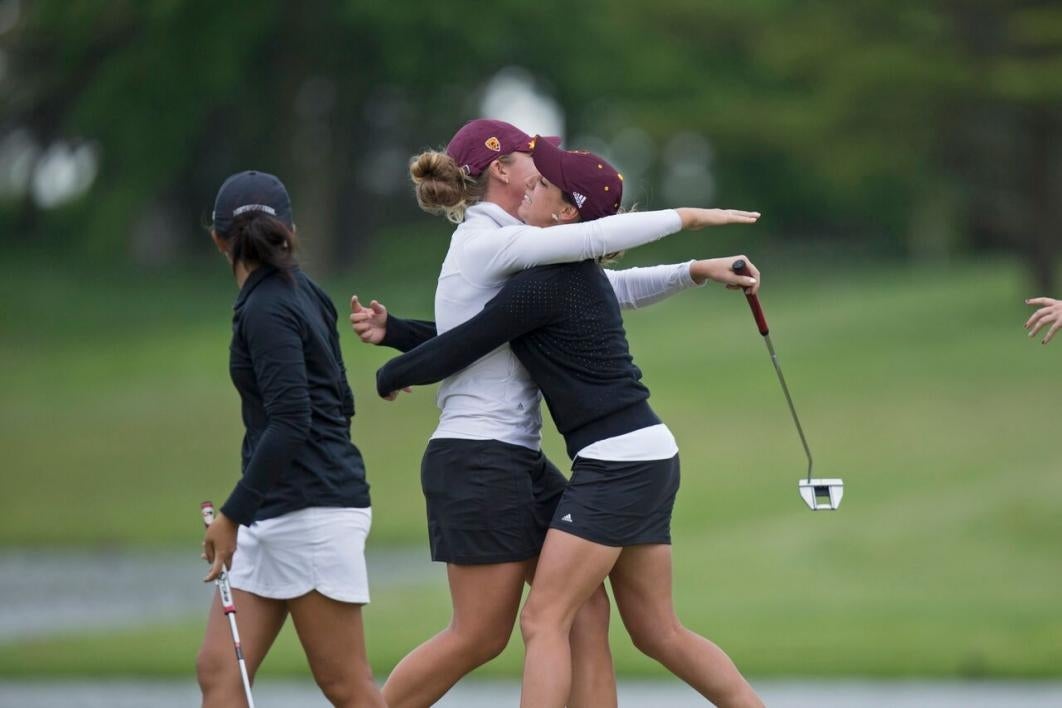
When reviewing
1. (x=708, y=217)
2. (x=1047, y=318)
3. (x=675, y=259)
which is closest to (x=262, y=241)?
(x=708, y=217)

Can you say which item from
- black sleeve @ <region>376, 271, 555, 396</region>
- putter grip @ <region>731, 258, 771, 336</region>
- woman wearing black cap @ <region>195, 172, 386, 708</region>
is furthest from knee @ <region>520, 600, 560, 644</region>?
putter grip @ <region>731, 258, 771, 336</region>

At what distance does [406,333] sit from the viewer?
19.1ft

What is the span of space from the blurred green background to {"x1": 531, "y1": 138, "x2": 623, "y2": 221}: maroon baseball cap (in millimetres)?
771

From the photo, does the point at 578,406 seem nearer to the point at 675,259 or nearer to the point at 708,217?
the point at 708,217

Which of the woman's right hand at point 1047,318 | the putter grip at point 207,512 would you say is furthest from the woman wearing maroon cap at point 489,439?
the woman's right hand at point 1047,318

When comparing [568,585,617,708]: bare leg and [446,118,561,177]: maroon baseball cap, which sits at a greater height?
[446,118,561,177]: maroon baseball cap

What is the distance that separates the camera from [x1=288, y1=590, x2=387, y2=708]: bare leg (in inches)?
209

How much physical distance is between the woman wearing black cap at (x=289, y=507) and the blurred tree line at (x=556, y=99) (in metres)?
21.9

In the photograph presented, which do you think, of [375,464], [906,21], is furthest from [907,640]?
[906,21]

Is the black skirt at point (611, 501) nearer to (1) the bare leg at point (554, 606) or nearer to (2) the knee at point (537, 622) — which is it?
(1) the bare leg at point (554, 606)

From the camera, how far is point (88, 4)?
37000 mm

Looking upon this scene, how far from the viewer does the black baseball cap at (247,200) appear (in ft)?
17.5

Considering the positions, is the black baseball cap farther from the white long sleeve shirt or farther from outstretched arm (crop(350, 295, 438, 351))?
the white long sleeve shirt

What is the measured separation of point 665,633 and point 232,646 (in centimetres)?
127
